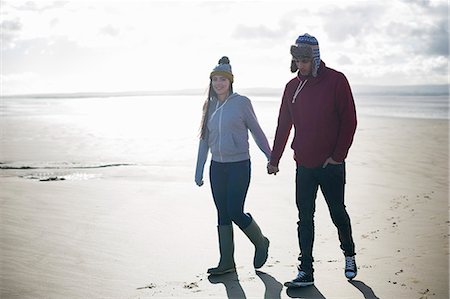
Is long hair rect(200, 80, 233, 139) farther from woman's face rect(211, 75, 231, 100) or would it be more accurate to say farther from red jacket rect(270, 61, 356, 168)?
red jacket rect(270, 61, 356, 168)

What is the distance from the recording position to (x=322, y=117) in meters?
4.71

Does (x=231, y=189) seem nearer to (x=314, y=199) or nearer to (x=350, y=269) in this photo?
(x=314, y=199)

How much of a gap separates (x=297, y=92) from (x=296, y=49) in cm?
36

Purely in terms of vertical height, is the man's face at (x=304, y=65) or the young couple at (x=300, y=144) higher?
the man's face at (x=304, y=65)

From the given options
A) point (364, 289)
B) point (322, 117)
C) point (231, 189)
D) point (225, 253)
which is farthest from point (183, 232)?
point (322, 117)

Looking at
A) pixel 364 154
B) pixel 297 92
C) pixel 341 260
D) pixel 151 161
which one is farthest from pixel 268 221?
pixel 364 154

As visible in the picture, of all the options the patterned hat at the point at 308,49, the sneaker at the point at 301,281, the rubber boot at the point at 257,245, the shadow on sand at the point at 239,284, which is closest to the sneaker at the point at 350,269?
the sneaker at the point at 301,281

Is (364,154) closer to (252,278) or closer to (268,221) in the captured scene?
(268,221)

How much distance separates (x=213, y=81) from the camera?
5375mm

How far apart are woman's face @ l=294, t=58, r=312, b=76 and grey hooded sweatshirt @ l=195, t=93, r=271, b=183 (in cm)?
69

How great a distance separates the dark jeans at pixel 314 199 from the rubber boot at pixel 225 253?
0.72 meters

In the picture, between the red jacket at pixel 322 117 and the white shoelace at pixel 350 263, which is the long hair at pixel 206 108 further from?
the white shoelace at pixel 350 263

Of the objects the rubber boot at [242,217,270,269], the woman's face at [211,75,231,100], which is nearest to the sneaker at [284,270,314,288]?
the rubber boot at [242,217,270,269]

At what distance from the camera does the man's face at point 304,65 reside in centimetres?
475
